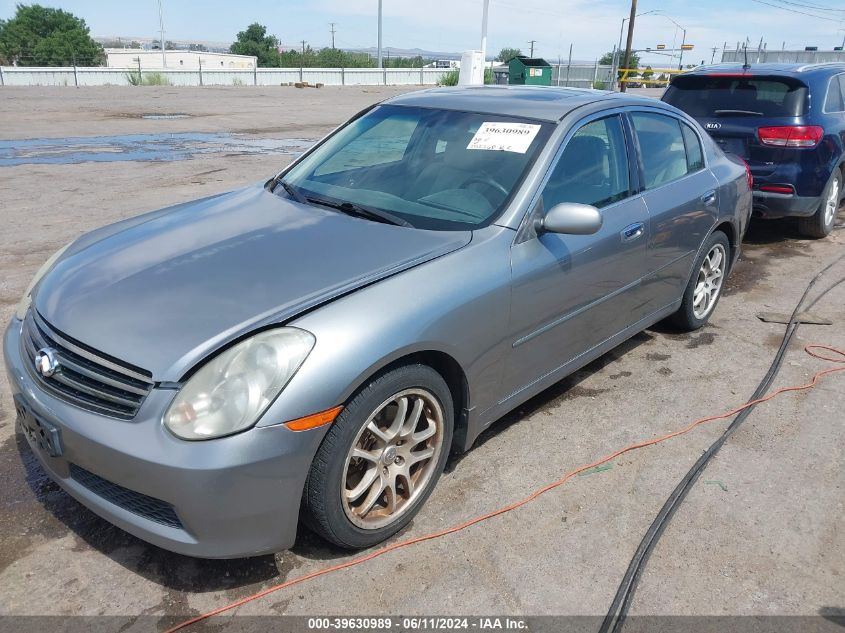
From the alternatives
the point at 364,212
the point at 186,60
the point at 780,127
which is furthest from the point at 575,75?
the point at 186,60

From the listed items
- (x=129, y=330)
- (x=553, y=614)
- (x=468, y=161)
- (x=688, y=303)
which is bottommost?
(x=553, y=614)

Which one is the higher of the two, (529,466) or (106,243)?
(106,243)

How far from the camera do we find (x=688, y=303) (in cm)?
469

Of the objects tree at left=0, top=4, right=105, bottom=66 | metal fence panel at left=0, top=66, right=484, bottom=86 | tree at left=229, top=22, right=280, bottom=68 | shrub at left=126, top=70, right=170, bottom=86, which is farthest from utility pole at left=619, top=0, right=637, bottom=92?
tree at left=229, top=22, right=280, bottom=68

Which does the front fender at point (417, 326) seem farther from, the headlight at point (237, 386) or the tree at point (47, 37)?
the tree at point (47, 37)

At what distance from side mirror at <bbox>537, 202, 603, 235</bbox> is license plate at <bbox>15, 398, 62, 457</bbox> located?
211 centimetres

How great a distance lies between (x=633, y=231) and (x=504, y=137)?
89 centimetres

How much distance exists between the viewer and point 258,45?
4473 inches

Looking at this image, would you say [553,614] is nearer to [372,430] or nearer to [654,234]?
[372,430]

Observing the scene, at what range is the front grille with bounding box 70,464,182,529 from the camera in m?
2.24

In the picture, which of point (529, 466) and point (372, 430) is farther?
point (529, 466)

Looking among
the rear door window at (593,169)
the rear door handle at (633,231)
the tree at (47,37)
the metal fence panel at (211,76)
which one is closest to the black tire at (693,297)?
the rear door handle at (633,231)

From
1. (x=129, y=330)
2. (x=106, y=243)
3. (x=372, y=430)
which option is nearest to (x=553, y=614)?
(x=372, y=430)

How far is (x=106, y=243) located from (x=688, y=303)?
3607mm
